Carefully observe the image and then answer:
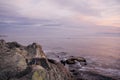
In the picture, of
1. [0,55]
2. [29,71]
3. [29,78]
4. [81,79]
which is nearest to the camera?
[29,78]

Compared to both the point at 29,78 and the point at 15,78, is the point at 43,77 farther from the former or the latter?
the point at 15,78

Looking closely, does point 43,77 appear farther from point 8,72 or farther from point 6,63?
point 6,63

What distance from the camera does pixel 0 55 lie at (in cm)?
1426

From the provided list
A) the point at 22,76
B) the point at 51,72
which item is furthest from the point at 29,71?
the point at 51,72

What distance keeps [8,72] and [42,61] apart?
108 inches

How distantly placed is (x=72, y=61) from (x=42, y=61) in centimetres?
2118

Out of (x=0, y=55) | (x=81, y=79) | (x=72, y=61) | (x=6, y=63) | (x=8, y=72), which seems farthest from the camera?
(x=72, y=61)

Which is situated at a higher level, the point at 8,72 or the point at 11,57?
the point at 11,57

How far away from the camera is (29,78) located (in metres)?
10.7

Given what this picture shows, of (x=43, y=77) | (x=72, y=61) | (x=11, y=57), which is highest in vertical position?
(x=11, y=57)

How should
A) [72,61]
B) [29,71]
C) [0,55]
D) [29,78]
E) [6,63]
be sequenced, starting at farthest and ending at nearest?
[72,61], [0,55], [6,63], [29,71], [29,78]

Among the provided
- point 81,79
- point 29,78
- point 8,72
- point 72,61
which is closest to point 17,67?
point 8,72

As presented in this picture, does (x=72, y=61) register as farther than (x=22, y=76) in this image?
Yes

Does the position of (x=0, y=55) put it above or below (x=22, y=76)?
above
